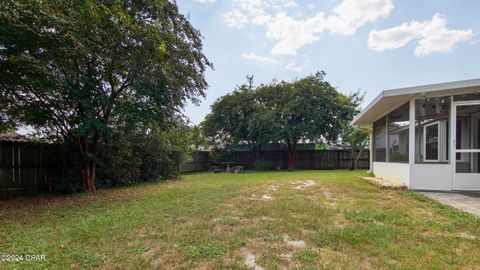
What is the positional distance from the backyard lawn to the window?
5.54 feet

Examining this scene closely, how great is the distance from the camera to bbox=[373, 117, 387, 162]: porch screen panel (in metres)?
9.50

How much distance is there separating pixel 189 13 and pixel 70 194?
6046 millimetres

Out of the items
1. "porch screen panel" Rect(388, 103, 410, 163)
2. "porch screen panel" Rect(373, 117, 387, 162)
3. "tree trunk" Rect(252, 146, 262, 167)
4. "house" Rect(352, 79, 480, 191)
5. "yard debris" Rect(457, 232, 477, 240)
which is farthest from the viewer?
"tree trunk" Rect(252, 146, 262, 167)

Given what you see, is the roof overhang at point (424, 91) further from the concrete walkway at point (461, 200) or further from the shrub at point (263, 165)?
the shrub at point (263, 165)

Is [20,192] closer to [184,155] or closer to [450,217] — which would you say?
[184,155]

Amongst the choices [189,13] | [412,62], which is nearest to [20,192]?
[189,13]

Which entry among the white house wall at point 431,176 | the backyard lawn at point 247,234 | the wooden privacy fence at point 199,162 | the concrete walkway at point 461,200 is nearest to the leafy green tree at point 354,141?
the wooden privacy fence at point 199,162

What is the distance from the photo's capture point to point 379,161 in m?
10.1

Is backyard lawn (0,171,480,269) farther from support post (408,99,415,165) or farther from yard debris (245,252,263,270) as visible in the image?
support post (408,99,415,165)

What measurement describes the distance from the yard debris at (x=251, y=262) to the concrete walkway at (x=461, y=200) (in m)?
3.80

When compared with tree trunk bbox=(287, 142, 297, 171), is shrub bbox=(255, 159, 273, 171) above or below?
below

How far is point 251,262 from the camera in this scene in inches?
102

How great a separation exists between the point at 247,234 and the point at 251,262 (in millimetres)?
837

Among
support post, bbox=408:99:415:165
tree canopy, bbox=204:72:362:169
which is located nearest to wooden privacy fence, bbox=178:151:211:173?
tree canopy, bbox=204:72:362:169
